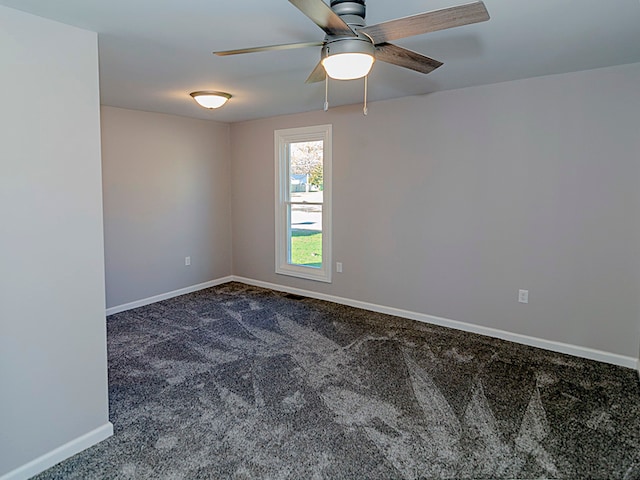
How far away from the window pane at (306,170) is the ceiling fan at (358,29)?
2.96 m

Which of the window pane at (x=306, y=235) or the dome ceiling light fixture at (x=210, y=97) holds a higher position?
the dome ceiling light fixture at (x=210, y=97)

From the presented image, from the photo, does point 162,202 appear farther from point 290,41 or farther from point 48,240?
point 290,41

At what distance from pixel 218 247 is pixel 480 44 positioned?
421cm

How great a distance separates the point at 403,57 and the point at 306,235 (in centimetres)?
337

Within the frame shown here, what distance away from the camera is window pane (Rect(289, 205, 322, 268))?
504 centimetres

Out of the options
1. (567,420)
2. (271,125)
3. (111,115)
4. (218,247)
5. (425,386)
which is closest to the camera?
(567,420)

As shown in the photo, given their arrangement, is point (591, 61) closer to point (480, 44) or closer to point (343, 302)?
point (480, 44)

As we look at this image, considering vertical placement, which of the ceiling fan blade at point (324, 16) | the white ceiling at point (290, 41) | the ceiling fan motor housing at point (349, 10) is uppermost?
the white ceiling at point (290, 41)

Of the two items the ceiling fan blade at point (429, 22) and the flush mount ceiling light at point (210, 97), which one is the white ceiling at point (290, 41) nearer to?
the flush mount ceiling light at point (210, 97)

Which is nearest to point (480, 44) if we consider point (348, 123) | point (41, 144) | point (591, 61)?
point (591, 61)

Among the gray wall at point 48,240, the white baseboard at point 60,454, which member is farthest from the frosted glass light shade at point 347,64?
the white baseboard at point 60,454

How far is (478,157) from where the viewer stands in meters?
3.71

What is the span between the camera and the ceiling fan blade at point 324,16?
1.41 m

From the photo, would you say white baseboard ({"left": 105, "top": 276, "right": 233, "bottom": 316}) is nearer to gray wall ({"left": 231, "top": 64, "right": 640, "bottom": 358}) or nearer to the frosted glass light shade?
gray wall ({"left": 231, "top": 64, "right": 640, "bottom": 358})
